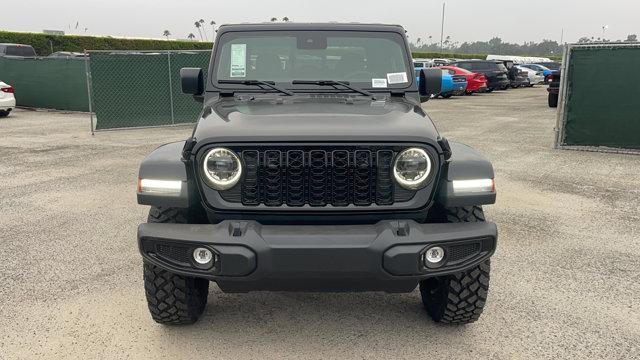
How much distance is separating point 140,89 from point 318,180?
37.4ft

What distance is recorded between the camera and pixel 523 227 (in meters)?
5.54

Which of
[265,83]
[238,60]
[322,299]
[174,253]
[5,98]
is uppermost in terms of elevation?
[238,60]

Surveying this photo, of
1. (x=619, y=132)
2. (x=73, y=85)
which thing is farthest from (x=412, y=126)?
(x=73, y=85)

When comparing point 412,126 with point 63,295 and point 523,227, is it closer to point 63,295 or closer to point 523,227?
point 63,295

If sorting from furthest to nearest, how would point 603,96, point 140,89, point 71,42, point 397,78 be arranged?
point 71,42, point 140,89, point 603,96, point 397,78

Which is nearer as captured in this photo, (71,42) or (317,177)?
(317,177)

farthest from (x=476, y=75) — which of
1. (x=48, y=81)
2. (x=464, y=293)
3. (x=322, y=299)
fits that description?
(x=464, y=293)

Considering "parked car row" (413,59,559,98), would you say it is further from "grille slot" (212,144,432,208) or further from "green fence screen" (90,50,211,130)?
"grille slot" (212,144,432,208)

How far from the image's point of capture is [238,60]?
397 centimetres

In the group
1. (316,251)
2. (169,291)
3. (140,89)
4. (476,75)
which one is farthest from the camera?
(476,75)

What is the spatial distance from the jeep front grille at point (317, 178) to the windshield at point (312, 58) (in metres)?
1.20

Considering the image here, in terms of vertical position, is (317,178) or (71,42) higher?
(71,42)

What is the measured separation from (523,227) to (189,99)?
10.3m

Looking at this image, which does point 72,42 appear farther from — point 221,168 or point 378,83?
point 221,168
